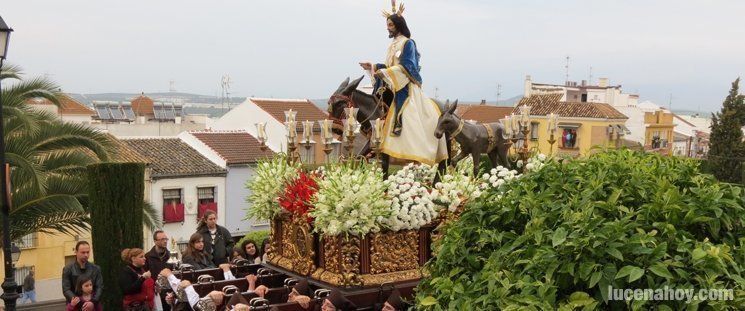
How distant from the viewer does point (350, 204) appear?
884 cm

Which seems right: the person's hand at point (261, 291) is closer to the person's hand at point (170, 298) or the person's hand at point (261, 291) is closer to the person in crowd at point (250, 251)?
the person's hand at point (170, 298)

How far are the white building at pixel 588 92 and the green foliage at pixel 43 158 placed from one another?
46511 mm

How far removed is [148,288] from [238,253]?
259cm

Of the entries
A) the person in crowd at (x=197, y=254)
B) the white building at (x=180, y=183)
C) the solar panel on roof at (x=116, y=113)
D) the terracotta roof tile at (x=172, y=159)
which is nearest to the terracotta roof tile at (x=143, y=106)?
the solar panel on roof at (x=116, y=113)

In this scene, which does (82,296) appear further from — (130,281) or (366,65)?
(366,65)

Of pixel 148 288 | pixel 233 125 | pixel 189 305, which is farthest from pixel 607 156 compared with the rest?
pixel 233 125

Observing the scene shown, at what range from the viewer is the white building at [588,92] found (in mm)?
57844

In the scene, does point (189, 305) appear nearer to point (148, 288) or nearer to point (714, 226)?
point (148, 288)

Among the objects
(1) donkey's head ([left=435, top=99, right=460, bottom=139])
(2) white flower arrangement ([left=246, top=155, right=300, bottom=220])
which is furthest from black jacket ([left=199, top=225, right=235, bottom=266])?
(1) donkey's head ([left=435, top=99, right=460, bottom=139])

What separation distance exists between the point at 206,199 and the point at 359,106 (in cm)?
2307

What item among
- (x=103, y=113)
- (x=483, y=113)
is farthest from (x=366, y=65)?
(x=103, y=113)

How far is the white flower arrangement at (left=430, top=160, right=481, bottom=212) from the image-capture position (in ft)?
31.7

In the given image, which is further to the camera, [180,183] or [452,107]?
[180,183]

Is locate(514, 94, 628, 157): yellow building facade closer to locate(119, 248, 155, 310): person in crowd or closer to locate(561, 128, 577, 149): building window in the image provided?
locate(561, 128, 577, 149): building window
